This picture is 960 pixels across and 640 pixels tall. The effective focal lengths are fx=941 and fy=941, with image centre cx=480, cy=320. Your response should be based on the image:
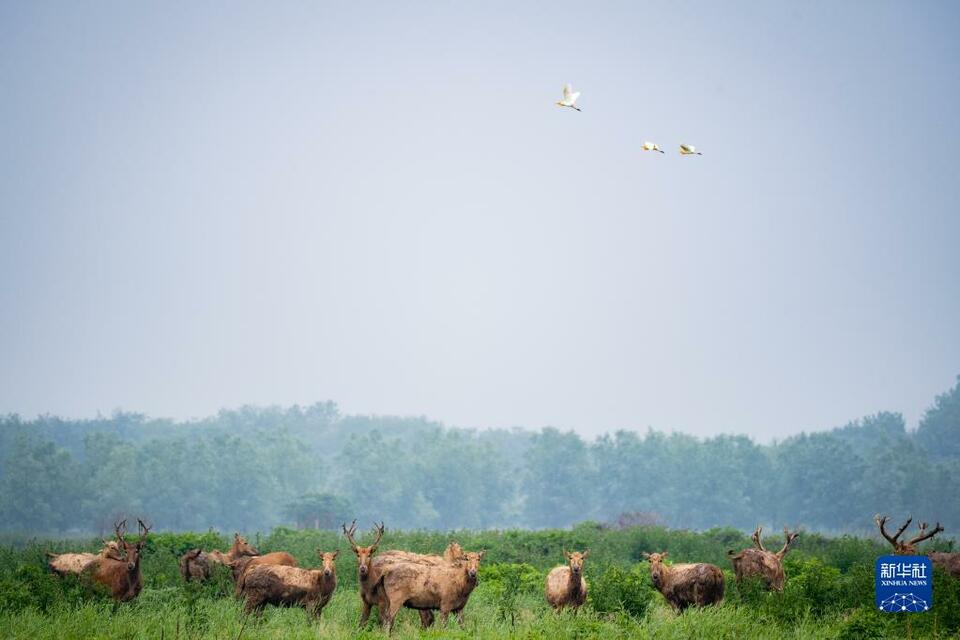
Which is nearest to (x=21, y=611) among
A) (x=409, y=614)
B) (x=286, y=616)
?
(x=286, y=616)

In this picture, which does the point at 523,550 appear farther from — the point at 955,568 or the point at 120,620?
the point at 120,620

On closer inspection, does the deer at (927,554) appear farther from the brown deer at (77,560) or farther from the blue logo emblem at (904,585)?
the brown deer at (77,560)

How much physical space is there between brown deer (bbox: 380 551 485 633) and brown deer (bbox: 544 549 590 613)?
2.25 m

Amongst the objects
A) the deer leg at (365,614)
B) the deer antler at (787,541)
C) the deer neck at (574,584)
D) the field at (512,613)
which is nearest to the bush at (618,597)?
the field at (512,613)

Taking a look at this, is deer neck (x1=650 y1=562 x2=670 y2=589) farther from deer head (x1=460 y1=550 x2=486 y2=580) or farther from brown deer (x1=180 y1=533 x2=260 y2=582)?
brown deer (x1=180 y1=533 x2=260 y2=582)

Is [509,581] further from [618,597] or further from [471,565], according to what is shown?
[471,565]

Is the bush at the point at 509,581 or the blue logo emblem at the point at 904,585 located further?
the bush at the point at 509,581

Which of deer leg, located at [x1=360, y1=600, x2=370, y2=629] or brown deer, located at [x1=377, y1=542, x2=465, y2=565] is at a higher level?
brown deer, located at [x1=377, y1=542, x2=465, y2=565]

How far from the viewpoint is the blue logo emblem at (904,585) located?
593 inches

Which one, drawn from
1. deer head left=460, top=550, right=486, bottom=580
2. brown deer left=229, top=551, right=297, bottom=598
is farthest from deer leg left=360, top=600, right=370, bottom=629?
brown deer left=229, top=551, right=297, bottom=598

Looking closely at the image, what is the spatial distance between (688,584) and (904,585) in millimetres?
6327

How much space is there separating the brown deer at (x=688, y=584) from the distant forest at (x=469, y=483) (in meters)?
74.2

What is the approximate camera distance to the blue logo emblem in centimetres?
1506

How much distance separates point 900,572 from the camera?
49.9 ft
